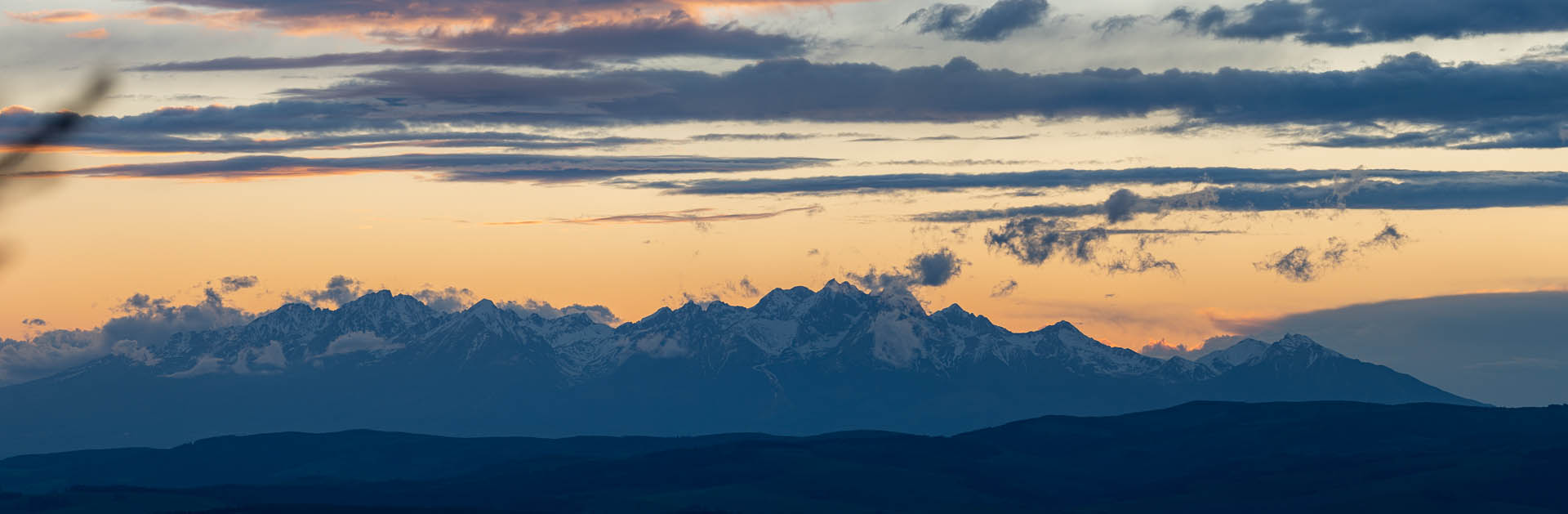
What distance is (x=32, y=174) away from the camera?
1842cm

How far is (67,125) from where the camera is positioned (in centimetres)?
1883

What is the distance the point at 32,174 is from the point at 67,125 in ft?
2.30
